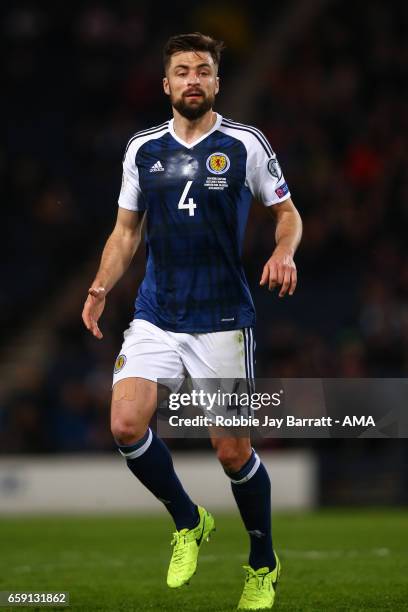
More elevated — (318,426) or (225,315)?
(225,315)

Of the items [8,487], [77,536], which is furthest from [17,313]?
[77,536]

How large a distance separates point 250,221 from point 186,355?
11512 millimetres

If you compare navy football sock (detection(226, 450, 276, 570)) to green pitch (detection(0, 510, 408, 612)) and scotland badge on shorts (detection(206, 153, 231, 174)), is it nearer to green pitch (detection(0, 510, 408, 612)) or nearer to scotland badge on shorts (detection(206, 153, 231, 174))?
green pitch (detection(0, 510, 408, 612))

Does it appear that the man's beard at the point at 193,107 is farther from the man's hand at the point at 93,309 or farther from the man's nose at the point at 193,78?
the man's hand at the point at 93,309

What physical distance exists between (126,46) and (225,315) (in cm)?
1630

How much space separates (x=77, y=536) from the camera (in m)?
12.4

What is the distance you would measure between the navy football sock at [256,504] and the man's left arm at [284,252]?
3.37 feet

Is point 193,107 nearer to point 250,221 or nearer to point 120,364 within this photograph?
point 120,364

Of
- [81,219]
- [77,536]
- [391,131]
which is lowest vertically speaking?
[77,536]

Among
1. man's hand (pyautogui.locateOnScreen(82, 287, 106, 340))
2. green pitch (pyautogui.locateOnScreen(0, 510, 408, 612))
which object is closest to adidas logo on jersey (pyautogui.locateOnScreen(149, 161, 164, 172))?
man's hand (pyautogui.locateOnScreen(82, 287, 106, 340))

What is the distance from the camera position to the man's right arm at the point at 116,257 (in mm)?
6512

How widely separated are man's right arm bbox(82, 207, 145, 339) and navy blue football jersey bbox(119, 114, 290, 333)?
0.58ft

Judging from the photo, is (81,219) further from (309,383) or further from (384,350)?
(309,383)

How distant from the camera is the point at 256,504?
671 cm
